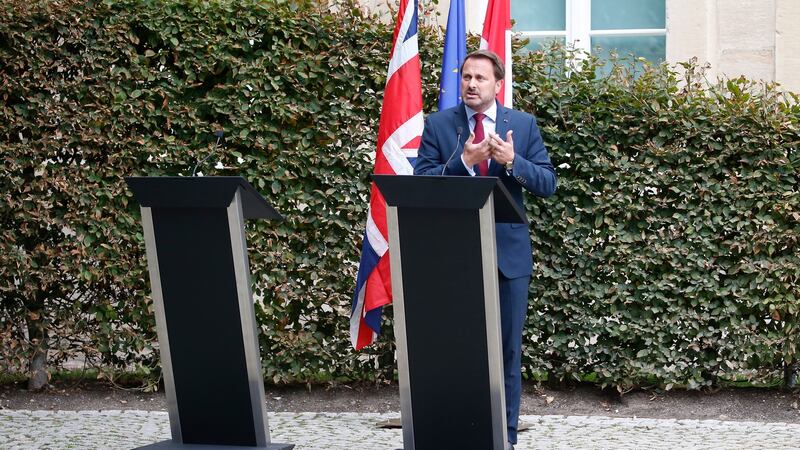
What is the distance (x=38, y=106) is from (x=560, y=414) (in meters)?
3.69

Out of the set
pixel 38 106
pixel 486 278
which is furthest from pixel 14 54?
pixel 486 278

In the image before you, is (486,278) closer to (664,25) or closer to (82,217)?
(82,217)

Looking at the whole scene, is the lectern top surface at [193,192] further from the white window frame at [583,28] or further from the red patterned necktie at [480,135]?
the white window frame at [583,28]

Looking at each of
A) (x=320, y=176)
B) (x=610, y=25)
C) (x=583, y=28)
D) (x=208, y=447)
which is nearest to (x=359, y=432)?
(x=208, y=447)

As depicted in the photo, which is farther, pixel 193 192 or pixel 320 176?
pixel 320 176

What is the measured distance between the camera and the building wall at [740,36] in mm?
9734

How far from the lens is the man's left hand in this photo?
4.77 meters

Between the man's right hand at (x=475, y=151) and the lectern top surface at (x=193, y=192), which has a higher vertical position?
the man's right hand at (x=475, y=151)

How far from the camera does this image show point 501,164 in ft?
17.1

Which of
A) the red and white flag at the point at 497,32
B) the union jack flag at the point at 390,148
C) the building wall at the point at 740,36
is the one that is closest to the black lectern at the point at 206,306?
the union jack flag at the point at 390,148

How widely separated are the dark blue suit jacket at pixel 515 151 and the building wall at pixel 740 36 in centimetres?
445

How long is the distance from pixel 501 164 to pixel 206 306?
1482 millimetres

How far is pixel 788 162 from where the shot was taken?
6.74 metres

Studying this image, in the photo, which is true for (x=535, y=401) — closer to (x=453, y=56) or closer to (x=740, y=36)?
(x=453, y=56)
